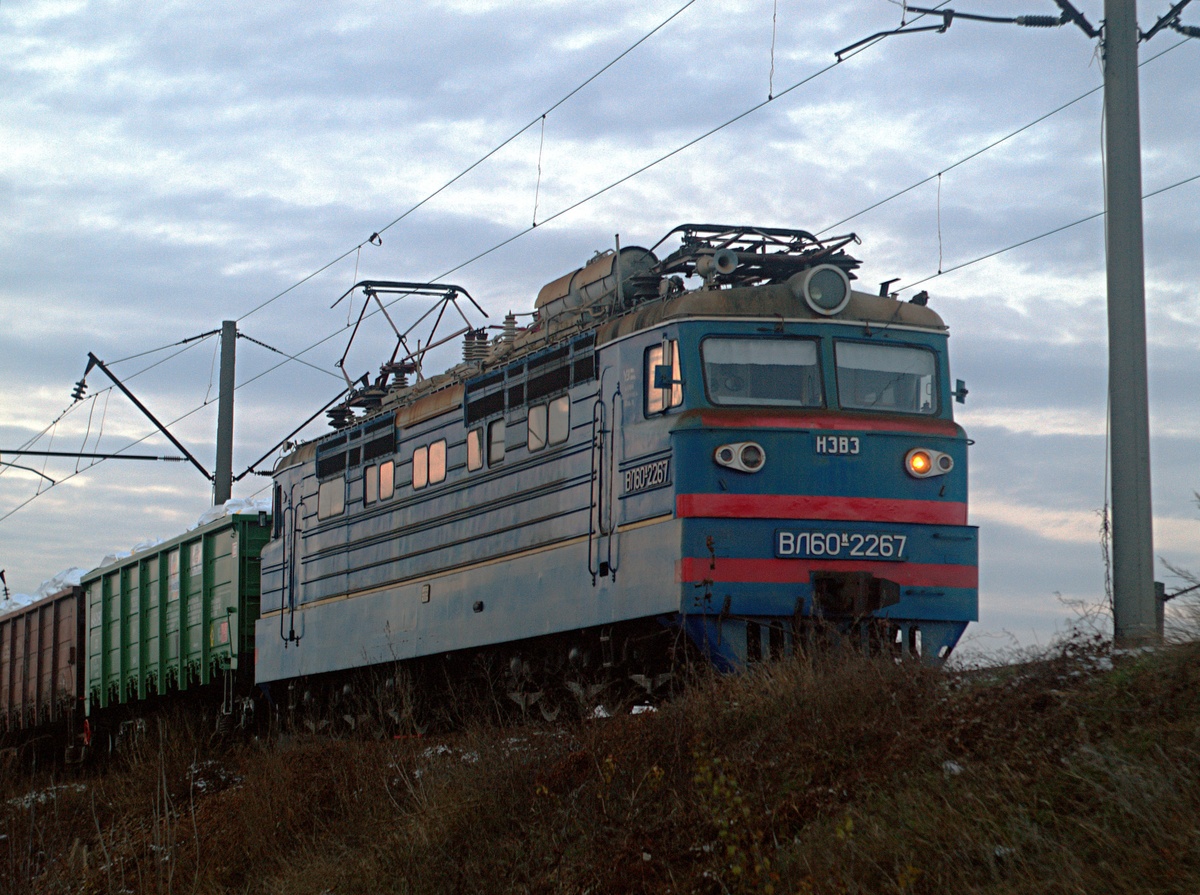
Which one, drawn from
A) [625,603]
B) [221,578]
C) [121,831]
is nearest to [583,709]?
[625,603]

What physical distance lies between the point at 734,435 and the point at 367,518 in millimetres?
7177

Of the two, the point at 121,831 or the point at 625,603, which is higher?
the point at 625,603

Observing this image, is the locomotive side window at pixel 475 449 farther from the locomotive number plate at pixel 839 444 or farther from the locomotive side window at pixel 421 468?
the locomotive number plate at pixel 839 444

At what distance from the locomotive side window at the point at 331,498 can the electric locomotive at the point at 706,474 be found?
3271mm

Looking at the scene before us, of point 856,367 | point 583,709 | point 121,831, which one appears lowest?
point 121,831

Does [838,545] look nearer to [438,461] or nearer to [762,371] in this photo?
[762,371]

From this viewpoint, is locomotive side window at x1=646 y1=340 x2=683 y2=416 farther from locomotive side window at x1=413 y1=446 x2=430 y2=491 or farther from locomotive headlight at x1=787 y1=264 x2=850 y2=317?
locomotive side window at x1=413 y1=446 x2=430 y2=491

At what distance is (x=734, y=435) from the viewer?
43.7 ft

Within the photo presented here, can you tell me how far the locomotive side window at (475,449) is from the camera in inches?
654

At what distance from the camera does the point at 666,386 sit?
1362cm

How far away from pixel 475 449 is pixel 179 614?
959 cm

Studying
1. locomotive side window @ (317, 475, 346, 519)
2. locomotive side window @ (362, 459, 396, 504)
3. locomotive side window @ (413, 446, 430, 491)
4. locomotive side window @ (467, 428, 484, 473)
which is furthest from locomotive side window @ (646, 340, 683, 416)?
locomotive side window @ (317, 475, 346, 519)

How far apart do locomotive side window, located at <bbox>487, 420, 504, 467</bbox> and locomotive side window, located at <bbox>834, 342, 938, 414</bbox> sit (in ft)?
12.7

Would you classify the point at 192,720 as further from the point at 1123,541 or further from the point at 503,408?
the point at 1123,541
